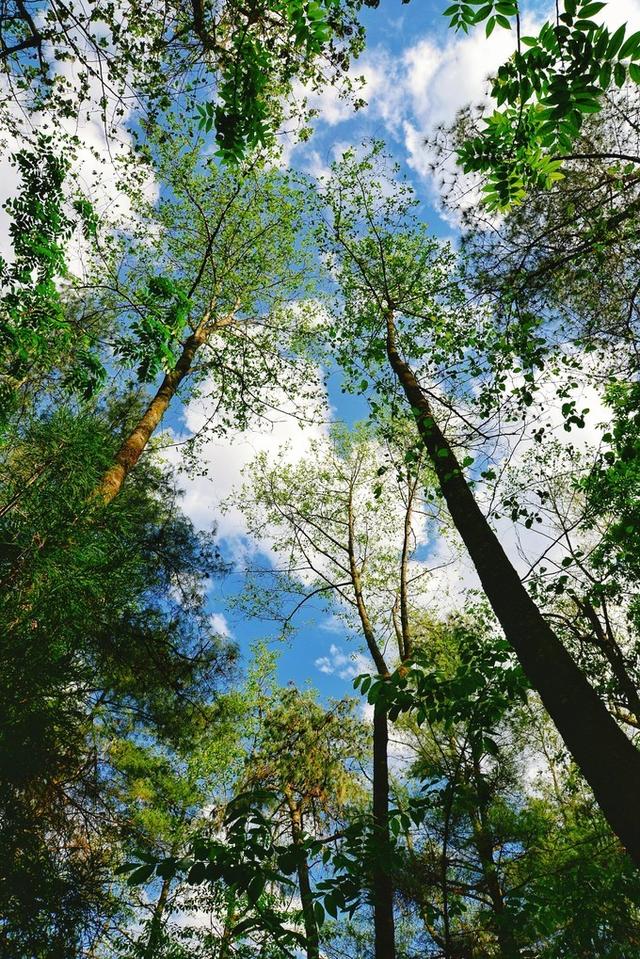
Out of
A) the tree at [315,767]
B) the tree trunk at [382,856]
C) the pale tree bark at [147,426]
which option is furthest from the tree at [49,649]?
the tree at [315,767]

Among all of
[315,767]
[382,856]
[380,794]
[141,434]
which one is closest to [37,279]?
[141,434]

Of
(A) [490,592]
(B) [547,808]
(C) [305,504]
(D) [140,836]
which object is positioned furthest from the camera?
(C) [305,504]

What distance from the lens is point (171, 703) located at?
8.24 m

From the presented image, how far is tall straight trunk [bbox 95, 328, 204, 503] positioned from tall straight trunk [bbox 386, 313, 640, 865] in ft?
11.3

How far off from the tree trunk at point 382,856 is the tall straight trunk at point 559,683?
1179mm

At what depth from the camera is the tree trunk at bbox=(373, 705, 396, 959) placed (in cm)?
248

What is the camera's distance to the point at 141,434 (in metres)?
6.98

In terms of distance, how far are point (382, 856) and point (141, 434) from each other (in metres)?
6.11

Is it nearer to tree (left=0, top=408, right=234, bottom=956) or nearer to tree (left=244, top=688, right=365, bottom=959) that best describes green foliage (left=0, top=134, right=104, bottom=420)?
tree (left=0, top=408, right=234, bottom=956)

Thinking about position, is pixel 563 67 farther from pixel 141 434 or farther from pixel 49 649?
pixel 141 434

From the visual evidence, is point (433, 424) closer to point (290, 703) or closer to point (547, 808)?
point (290, 703)

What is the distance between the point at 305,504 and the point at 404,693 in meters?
11.0

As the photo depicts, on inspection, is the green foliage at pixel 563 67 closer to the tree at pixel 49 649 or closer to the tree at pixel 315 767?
the tree at pixel 49 649

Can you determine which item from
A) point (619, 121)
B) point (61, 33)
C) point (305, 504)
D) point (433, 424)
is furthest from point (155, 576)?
point (619, 121)
